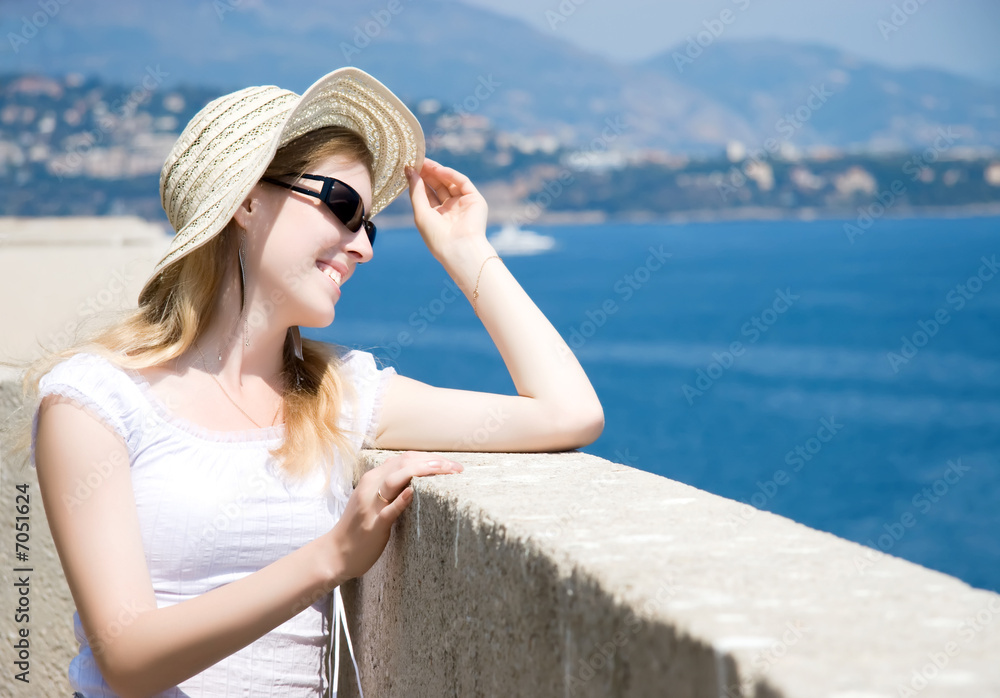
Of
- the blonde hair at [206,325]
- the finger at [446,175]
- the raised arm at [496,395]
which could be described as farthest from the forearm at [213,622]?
the finger at [446,175]

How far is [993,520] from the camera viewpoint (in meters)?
31.2

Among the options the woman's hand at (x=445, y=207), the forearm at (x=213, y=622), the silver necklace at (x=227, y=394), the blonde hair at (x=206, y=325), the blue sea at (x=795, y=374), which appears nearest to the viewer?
the forearm at (x=213, y=622)

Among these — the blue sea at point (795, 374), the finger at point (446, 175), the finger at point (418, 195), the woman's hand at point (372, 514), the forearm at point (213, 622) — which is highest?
the finger at point (446, 175)

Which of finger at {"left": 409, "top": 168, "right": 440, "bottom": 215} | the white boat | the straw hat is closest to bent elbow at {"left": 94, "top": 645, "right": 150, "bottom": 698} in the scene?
the straw hat

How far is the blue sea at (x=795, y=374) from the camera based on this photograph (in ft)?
110

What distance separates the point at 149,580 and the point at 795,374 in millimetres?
46392

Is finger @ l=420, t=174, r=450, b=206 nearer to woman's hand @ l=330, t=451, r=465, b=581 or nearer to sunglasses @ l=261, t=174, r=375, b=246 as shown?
sunglasses @ l=261, t=174, r=375, b=246

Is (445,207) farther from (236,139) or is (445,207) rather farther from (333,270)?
(236,139)

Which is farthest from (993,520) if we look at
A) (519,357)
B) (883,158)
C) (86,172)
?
(883,158)

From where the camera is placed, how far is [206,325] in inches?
79.0

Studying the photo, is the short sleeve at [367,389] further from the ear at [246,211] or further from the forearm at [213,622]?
the forearm at [213,622]

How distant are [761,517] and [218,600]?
821mm

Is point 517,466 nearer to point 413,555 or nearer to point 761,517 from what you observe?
point 413,555

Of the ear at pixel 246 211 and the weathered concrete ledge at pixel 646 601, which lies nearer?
the weathered concrete ledge at pixel 646 601
